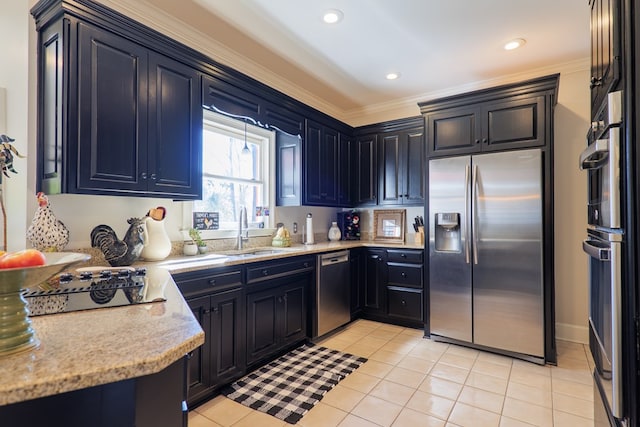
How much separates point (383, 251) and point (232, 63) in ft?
8.43

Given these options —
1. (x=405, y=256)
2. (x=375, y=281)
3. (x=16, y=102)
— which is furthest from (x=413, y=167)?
(x=16, y=102)

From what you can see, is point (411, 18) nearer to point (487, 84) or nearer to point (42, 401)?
point (487, 84)

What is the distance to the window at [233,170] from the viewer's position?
2963 mm

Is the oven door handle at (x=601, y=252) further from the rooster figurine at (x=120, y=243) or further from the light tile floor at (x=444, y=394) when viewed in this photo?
the rooster figurine at (x=120, y=243)

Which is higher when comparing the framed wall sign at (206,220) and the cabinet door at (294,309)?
the framed wall sign at (206,220)

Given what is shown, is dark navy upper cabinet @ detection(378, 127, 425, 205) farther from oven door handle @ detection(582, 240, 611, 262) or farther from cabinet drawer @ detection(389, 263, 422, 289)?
oven door handle @ detection(582, 240, 611, 262)

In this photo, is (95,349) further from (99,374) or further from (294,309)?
(294,309)

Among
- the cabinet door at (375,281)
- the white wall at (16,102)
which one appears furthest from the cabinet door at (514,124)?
the white wall at (16,102)

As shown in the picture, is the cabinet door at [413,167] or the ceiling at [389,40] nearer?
the ceiling at [389,40]

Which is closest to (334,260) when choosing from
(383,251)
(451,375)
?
(383,251)

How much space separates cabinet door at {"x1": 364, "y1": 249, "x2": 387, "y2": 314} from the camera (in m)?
3.76

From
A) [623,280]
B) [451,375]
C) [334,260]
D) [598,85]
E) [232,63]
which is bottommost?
[451,375]

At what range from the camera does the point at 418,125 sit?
381 centimetres

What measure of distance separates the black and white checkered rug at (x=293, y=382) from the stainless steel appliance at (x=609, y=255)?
1.57 m
